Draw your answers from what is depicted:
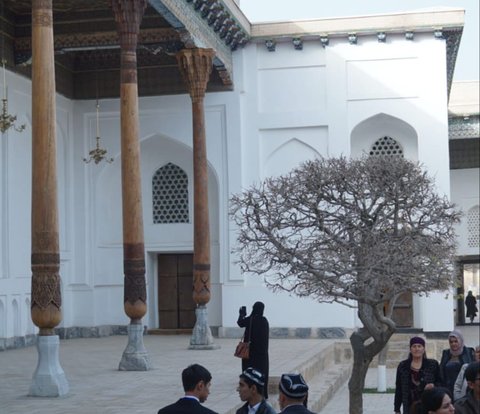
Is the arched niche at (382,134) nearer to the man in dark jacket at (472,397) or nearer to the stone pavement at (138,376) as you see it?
the stone pavement at (138,376)

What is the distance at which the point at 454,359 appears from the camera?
325 inches

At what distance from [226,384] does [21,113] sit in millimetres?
Result: 8809

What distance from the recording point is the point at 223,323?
21109mm

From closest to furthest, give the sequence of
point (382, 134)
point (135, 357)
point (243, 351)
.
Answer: point (243, 351), point (135, 357), point (382, 134)

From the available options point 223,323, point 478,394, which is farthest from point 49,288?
point 223,323

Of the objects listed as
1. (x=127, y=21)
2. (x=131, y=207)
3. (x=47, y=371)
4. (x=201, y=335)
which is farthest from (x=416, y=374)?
(x=201, y=335)

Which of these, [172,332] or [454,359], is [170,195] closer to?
[172,332]

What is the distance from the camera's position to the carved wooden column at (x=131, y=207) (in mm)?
13570

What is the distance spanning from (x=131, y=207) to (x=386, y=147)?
965cm

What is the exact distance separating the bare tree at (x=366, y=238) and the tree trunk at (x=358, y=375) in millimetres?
11

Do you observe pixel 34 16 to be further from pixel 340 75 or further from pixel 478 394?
pixel 340 75

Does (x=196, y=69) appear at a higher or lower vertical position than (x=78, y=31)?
lower

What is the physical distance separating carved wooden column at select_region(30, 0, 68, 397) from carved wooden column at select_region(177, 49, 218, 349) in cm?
710

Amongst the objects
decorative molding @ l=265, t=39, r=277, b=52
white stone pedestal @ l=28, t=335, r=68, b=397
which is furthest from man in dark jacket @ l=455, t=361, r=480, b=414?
decorative molding @ l=265, t=39, r=277, b=52
